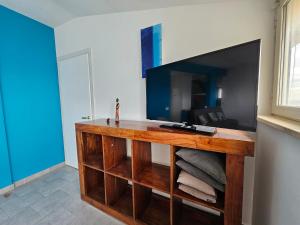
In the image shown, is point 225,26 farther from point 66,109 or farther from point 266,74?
point 66,109

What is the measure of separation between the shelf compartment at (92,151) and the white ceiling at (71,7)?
1526 mm

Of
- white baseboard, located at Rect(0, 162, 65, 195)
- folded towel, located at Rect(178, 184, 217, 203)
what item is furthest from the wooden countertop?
white baseboard, located at Rect(0, 162, 65, 195)

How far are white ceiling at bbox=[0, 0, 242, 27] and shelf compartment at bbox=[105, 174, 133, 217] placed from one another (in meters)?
1.83

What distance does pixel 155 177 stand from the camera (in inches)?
54.9

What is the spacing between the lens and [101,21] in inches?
76.5

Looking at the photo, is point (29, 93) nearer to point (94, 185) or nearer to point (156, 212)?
point (94, 185)

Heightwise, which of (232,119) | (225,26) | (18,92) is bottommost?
(232,119)

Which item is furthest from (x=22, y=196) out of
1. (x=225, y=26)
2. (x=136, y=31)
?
(x=225, y=26)

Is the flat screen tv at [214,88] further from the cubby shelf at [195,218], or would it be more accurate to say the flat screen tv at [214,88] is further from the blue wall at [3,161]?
the blue wall at [3,161]

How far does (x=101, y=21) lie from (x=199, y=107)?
5.76 feet

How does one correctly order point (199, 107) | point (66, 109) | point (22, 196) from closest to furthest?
1. point (199, 107)
2. point (22, 196)
3. point (66, 109)

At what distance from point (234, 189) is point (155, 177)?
67cm

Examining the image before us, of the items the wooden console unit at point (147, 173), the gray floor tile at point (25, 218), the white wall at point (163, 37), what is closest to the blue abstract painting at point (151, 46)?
the white wall at point (163, 37)

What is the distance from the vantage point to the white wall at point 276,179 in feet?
2.39
